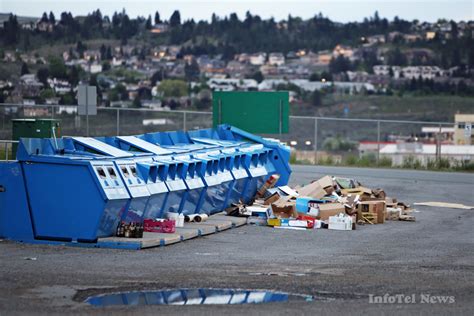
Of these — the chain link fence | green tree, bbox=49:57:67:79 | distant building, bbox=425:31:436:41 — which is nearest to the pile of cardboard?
the chain link fence

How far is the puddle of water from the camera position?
470 inches

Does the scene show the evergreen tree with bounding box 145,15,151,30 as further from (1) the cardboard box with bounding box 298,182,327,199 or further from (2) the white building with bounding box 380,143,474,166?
(1) the cardboard box with bounding box 298,182,327,199

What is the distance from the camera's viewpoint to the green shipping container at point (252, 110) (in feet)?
108

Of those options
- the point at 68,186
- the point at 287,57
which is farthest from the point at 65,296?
the point at 287,57

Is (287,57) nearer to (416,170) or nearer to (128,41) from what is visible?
(128,41)

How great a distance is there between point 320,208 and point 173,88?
3184 inches

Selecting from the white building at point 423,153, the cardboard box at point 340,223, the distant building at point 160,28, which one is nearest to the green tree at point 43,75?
the white building at point 423,153

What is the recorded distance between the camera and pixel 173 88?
10038cm

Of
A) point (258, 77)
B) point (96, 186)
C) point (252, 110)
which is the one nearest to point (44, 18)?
point (258, 77)

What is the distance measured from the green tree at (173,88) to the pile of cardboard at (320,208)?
74744mm

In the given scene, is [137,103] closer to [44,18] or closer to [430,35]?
[44,18]

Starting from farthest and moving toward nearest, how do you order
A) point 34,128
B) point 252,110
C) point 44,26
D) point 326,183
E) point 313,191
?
point 44,26, point 252,110, point 34,128, point 326,183, point 313,191

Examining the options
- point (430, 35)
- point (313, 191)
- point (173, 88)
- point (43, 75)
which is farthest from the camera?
point (430, 35)

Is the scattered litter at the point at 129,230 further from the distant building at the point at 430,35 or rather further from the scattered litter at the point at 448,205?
the distant building at the point at 430,35
